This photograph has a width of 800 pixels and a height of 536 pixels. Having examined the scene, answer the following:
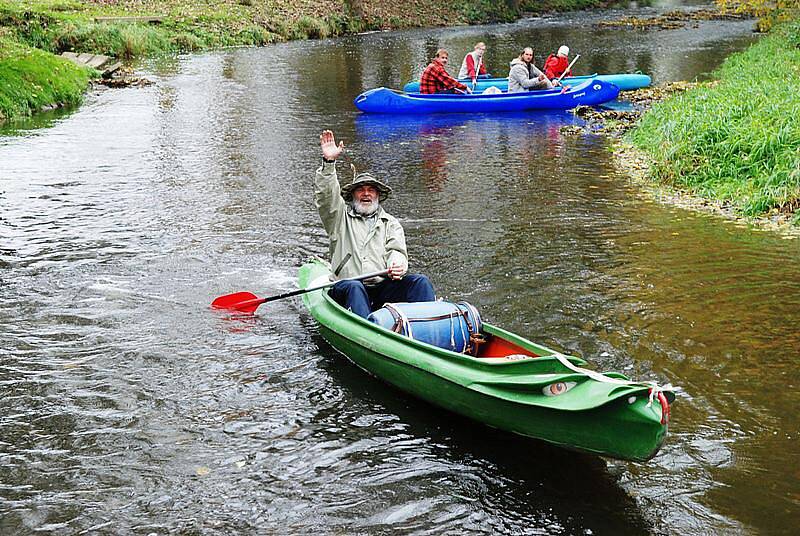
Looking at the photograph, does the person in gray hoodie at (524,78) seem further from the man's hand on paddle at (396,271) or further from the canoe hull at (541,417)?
the canoe hull at (541,417)

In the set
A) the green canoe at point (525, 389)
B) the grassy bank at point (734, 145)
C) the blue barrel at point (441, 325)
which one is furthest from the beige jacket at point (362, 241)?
the grassy bank at point (734, 145)

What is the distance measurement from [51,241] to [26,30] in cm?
1721

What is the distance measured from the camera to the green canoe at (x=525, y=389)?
4.70 meters

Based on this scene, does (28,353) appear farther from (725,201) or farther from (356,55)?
(356,55)

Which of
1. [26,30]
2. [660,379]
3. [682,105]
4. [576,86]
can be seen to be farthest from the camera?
[26,30]

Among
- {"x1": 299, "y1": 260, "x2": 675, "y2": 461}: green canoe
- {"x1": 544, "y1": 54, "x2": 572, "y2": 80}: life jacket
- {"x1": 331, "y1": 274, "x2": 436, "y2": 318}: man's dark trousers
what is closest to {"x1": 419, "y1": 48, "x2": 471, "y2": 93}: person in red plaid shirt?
{"x1": 544, "y1": 54, "x2": 572, "y2": 80}: life jacket

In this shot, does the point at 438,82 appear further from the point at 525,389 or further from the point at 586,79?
the point at 525,389

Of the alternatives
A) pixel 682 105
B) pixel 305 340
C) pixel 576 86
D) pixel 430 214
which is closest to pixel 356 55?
pixel 576 86

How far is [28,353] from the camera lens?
7.32m

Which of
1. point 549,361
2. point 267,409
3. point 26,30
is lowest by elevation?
point 267,409

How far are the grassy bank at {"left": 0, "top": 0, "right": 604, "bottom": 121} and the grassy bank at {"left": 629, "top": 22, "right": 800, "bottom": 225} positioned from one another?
40.9ft

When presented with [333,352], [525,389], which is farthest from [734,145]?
[525,389]

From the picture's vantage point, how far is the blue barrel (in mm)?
6363

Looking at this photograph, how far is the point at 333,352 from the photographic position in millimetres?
7402
